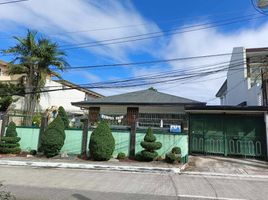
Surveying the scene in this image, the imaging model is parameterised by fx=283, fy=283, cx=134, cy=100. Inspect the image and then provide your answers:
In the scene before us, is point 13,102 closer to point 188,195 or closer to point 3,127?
point 3,127

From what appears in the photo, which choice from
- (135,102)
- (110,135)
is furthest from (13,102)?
(110,135)

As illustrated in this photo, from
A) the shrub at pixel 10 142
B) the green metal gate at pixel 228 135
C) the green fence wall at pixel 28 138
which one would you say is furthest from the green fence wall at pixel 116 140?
the green metal gate at pixel 228 135

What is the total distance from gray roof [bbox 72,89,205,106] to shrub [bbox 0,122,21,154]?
6040 millimetres

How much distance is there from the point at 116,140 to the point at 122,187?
A: 7496mm

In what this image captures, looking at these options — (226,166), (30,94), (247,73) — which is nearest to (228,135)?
(226,166)

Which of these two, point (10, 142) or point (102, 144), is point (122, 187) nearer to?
point (102, 144)

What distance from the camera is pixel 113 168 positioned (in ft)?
44.4

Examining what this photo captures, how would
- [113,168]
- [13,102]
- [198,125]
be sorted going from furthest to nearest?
[13,102] < [198,125] < [113,168]

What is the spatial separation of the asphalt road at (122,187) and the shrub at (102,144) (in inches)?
123

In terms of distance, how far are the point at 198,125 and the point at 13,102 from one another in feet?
64.3

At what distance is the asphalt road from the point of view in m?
7.81

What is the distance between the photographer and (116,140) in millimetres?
16656

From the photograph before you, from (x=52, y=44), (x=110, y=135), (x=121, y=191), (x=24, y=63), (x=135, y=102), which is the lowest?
(x=121, y=191)

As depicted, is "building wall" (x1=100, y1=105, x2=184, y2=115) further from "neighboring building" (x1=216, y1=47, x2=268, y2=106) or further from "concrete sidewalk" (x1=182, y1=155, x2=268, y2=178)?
"neighboring building" (x1=216, y1=47, x2=268, y2=106)
